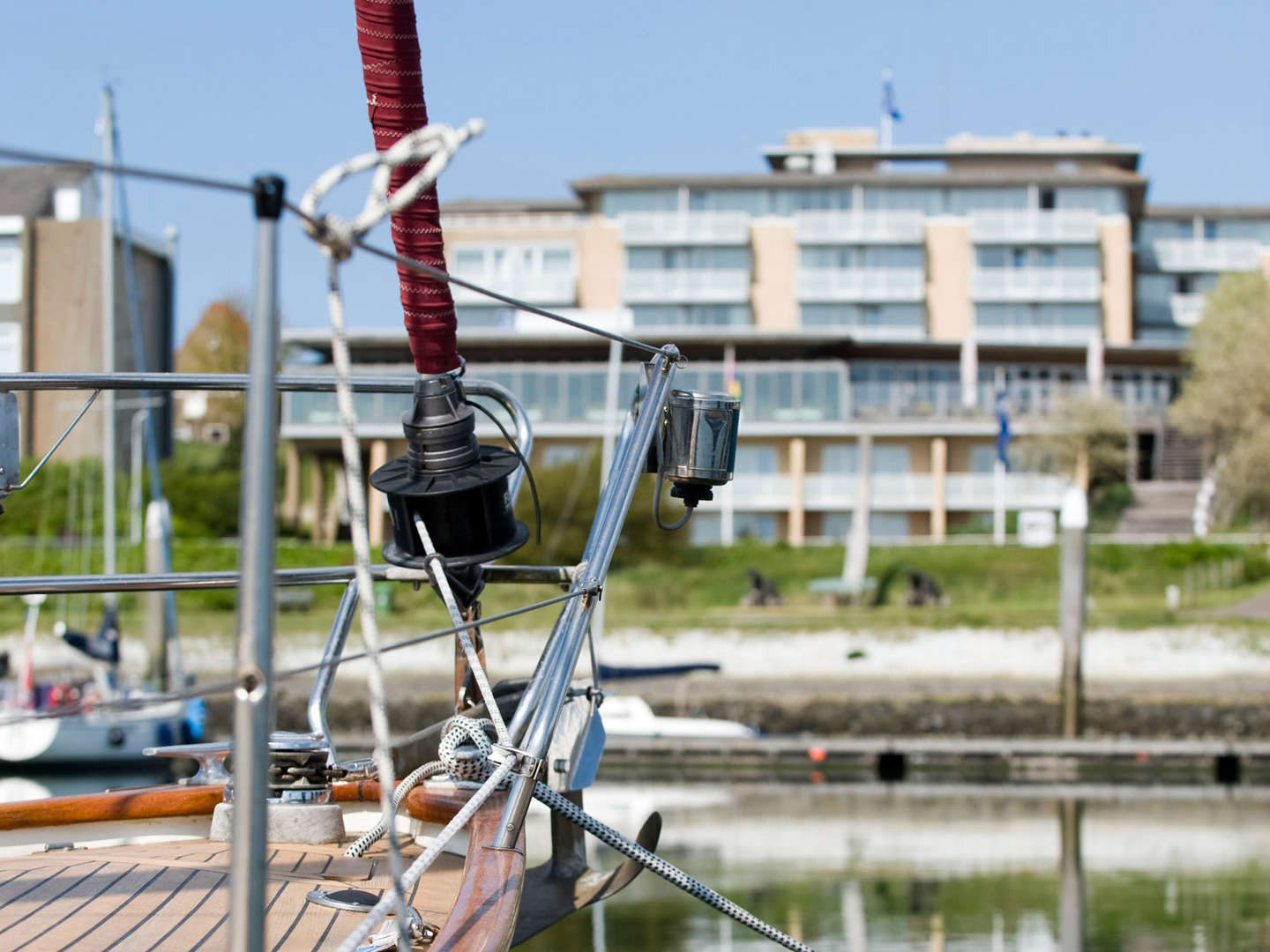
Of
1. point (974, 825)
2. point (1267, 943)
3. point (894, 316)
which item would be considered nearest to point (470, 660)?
point (1267, 943)

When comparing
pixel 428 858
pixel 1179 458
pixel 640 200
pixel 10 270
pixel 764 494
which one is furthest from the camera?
pixel 640 200

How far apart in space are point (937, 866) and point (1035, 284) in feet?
151

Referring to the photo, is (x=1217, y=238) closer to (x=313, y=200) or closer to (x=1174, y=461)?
(x=1174, y=461)

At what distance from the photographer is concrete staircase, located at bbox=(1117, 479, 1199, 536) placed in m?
47.5

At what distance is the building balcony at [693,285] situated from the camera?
57875 mm

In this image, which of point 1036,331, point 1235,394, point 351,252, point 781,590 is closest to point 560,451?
point 781,590

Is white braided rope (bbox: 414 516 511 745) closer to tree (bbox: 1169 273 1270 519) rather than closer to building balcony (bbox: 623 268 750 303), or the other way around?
tree (bbox: 1169 273 1270 519)

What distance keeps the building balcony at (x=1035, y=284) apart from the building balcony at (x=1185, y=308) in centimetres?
456

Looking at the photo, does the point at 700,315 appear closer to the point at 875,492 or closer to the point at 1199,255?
the point at 875,492

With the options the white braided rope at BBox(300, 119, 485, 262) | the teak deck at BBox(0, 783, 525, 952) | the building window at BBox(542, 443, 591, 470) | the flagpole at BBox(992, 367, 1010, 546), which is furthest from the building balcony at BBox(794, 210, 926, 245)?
the white braided rope at BBox(300, 119, 485, 262)

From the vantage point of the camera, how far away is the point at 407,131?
3.69m

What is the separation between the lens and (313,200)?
7.12ft

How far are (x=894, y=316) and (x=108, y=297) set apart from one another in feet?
120

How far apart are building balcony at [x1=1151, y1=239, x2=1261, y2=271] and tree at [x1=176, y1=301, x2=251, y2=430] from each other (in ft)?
122
